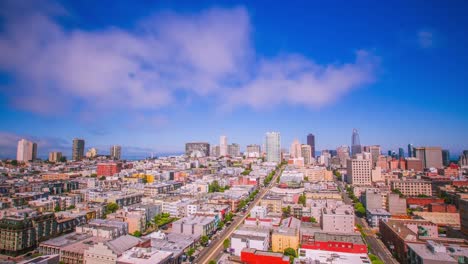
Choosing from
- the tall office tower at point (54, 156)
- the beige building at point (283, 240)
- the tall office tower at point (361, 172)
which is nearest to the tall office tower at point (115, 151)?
the tall office tower at point (54, 156)

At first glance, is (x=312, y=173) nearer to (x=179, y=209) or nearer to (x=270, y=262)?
(x=179, y=209)

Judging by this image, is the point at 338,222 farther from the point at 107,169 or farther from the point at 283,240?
the point at 107,169

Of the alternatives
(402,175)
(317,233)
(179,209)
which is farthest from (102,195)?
(402,175)

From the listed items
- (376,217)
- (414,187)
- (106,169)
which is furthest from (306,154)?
(376,217)

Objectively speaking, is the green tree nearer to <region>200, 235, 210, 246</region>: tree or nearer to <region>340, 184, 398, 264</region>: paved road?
<region>200, 235, 210, 246</region>: tree

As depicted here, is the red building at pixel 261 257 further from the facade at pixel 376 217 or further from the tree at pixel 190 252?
the facade at pixel 376 217
